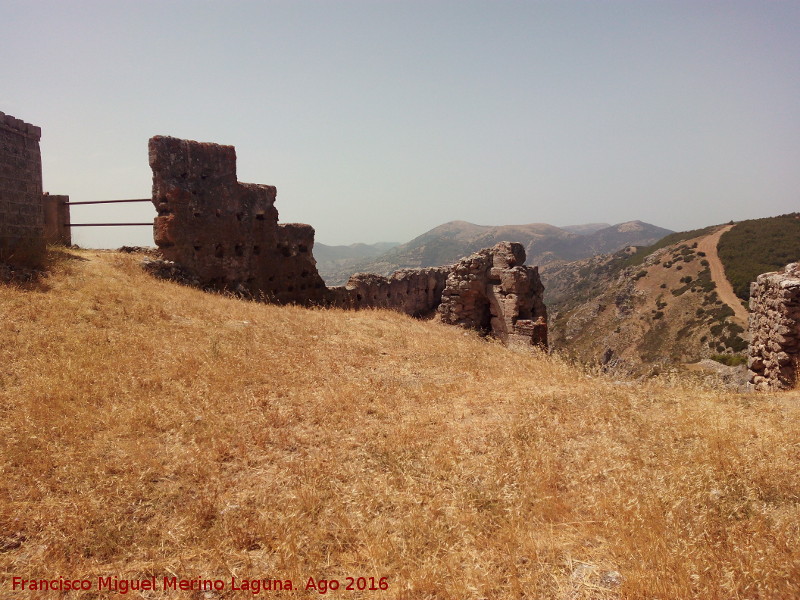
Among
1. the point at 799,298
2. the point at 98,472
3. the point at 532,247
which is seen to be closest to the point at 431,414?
the point at 98,472

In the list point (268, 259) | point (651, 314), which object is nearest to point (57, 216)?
point (268, 259)

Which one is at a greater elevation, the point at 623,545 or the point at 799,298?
the point at 799,298

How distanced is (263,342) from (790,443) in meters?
6.72

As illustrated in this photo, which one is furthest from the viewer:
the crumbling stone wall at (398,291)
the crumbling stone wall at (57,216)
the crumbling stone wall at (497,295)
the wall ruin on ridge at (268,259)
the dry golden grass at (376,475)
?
the crumbling stone wall at (398,291)

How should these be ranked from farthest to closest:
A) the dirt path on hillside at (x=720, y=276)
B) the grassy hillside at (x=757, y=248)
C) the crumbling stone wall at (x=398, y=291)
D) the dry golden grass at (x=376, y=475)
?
the grassy hillside at (x=757, y=248) → the dirt path on hillside at (x=720, y=276) → the crumbling stone wall at (x=398, y=291) → the dry golden grass at (x=376, y=475)

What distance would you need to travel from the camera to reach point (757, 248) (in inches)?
2213

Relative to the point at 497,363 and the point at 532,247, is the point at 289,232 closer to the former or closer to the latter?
the point at 497,363

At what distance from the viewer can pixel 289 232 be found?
13953mm

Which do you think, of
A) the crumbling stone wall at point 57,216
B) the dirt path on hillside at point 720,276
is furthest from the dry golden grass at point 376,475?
the dirt path on hillside at point 720,276

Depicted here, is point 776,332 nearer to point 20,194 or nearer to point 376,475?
point 376,475

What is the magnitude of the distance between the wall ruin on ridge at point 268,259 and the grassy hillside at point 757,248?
4309 centimetres

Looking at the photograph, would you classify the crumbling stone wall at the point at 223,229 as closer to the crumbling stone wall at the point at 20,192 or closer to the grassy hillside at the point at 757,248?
the crumbling stone wall at the point at 20,192

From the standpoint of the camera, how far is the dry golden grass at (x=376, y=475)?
2787mm

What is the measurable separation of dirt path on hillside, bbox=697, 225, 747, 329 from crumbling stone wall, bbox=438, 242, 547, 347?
34.3 meters
